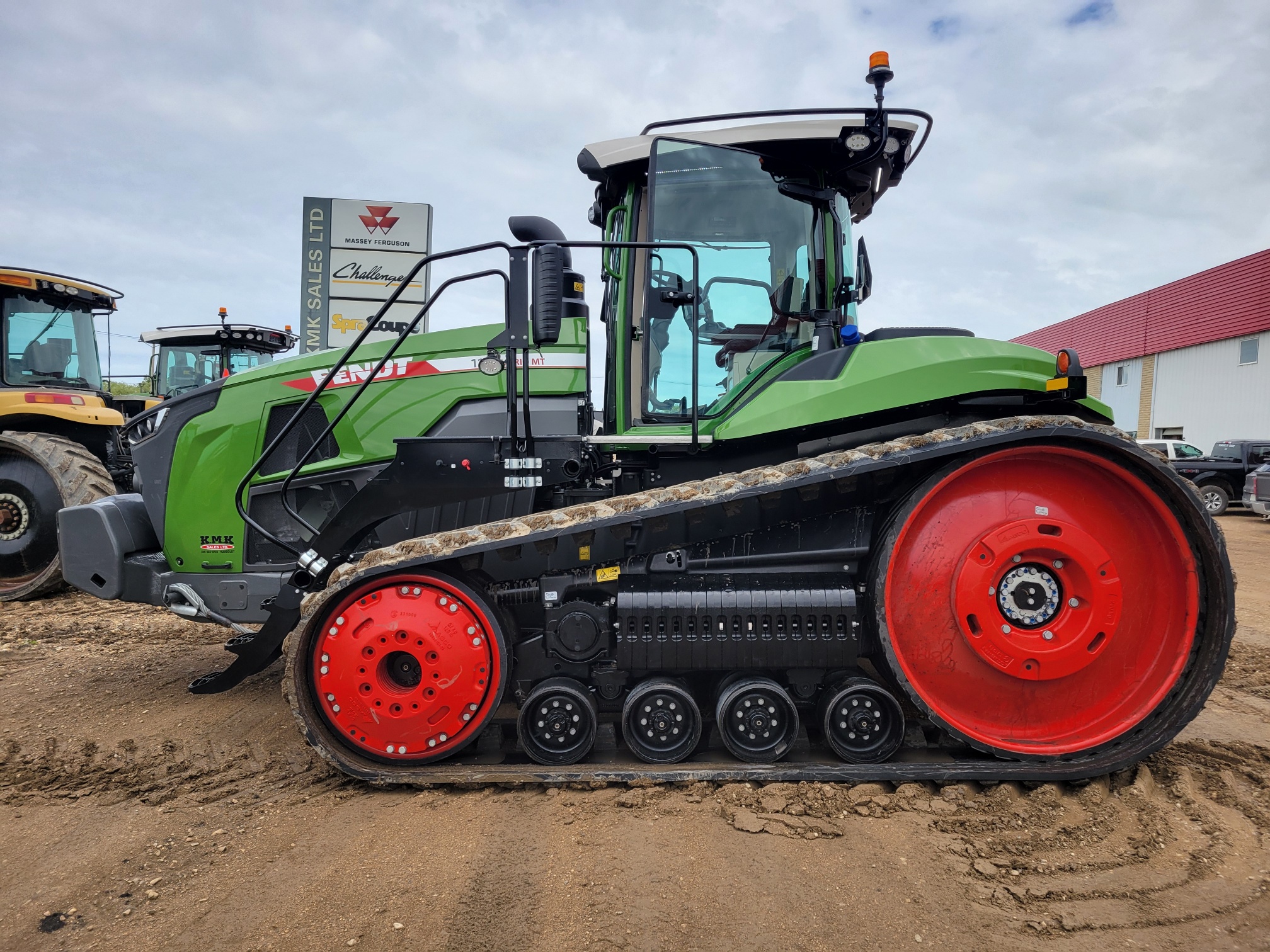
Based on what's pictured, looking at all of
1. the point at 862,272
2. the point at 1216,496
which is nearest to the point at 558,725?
the point at 862,272

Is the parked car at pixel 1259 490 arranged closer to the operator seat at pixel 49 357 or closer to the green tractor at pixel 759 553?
the green tractor at pixel 759 553

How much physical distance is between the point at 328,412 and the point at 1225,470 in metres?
18.7

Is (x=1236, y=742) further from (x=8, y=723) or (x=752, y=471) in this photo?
(x=8, y=723)

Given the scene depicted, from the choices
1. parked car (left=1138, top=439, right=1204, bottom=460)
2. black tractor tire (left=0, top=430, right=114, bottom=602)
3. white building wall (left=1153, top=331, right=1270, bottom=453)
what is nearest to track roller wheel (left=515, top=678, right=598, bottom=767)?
black tractor tire (left=0, top=430, right=114, bottom=602)

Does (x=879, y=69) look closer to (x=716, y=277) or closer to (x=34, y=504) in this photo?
(x=716, y=277)

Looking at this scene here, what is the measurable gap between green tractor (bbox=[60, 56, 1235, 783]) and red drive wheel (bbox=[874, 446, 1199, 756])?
0.04 feet

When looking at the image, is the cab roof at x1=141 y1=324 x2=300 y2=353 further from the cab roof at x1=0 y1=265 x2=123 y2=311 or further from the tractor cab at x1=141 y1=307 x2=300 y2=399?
the cab roof at x1=0 y1=265 x2=123 y2=311

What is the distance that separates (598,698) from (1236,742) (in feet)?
10.8

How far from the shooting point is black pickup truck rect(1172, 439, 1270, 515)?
52.1ft

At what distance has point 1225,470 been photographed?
16.1 m

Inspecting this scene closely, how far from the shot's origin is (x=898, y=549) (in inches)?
135

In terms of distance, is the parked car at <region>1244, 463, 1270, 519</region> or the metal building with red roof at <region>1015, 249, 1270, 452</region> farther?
the metal building with red roof at <region>1015, 249, 1270, 452</region>

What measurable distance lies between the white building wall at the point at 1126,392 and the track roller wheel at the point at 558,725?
30.1 m

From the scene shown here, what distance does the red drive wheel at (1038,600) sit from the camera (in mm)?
3336
